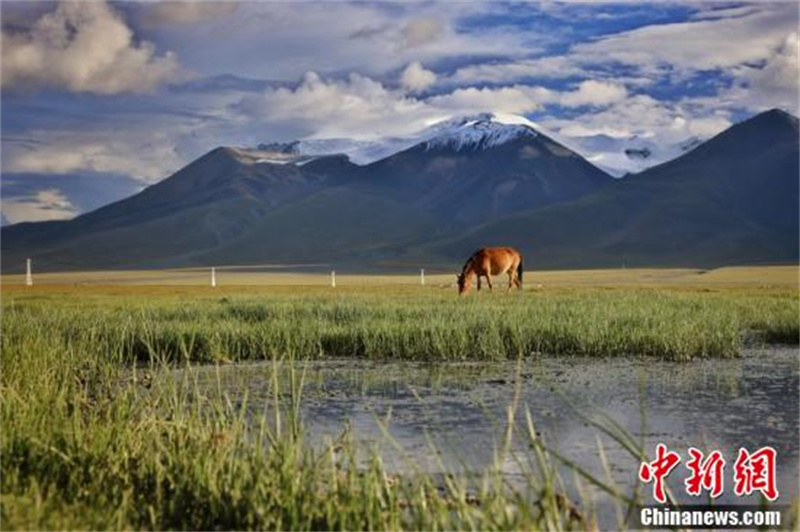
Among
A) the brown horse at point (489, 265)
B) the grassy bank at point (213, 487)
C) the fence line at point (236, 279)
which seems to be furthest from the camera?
the fence line at point (236, 279)

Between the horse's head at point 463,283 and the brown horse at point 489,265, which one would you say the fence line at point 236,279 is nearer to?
the brown horse at point 489,265

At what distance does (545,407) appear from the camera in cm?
1180

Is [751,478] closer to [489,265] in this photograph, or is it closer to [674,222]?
[489,265]

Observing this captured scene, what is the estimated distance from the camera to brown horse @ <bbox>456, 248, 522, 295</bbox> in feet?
118

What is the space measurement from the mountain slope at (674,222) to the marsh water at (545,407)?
115183 mm

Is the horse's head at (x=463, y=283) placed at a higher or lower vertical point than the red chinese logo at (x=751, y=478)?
higher

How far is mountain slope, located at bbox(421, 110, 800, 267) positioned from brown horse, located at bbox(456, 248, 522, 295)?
302 feet

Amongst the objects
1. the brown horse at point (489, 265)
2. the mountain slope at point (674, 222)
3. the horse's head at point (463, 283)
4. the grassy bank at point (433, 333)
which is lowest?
the grassy bank at point (433, 333)

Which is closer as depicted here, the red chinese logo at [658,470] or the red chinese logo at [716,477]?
the red chinese logo at [658,470]

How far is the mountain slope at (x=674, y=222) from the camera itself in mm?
139000

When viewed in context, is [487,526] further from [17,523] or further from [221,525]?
[17,523]

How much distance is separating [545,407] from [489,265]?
26.5m

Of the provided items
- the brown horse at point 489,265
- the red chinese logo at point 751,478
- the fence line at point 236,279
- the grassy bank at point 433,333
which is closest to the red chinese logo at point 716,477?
the red chinese logo at point 751,478

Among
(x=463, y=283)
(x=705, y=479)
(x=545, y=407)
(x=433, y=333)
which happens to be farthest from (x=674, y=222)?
(x=705, y=479)
